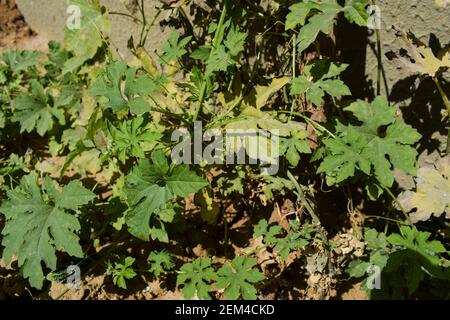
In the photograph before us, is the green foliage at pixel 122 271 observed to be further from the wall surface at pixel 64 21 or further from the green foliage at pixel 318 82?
the wall surface at pixel 64 21

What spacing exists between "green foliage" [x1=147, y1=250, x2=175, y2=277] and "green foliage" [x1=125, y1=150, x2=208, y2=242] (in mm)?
417

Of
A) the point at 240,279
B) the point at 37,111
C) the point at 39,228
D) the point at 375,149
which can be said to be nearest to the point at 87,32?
the point at 37,111

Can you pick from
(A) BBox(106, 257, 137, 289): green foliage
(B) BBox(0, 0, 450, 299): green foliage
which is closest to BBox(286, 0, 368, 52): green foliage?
(B) BBox(0, 0, 450, 299): green foliage

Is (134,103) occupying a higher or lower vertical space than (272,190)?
higher

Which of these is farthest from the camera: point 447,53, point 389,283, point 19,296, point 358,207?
point 358,207

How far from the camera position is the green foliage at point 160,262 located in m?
2.50

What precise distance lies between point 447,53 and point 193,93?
1.19m

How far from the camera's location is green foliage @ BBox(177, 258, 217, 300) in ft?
7.55

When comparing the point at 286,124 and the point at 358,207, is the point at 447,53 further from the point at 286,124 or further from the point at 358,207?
the point at 358,207

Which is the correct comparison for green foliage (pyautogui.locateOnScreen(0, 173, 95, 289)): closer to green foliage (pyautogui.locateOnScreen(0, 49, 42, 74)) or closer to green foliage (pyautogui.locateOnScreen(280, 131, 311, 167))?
green foliage (pyautogui.locateOnScreen(280, 131, 311, 167))

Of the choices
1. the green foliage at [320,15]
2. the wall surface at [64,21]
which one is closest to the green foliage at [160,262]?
the green foliage at [320,15]

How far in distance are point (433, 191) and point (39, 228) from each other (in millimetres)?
1818

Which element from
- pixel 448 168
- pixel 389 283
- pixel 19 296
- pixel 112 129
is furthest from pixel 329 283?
pixel 19 296

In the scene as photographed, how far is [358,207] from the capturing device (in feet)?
9.36
